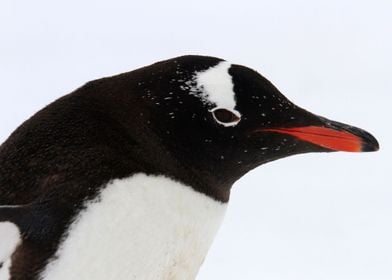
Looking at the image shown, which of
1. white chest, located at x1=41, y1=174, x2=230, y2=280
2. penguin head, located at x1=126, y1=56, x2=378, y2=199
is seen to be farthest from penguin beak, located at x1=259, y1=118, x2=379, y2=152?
white chest, located at x1=41, y1=174, x2=230, y2=280

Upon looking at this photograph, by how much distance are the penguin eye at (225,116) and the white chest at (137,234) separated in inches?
5.1

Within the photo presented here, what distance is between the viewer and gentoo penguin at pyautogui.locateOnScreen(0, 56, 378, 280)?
152 cm

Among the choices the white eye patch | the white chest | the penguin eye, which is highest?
the white eye patch

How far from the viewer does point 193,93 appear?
66.0 inches

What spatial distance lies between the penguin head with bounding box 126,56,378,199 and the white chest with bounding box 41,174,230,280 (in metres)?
0.08

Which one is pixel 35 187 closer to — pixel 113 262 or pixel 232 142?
pixel 113 262

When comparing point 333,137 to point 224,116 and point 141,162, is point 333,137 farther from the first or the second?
point 141,162

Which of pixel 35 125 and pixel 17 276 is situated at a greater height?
pixel 35 125

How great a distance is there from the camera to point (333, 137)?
1751mm

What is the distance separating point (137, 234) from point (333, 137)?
1.36 ft

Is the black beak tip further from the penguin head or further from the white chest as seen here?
the white chest

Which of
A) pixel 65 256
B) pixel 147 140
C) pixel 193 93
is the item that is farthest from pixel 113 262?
pixel 193 93

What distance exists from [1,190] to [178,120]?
32cm

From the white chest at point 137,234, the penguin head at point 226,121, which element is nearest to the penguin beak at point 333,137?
the penguin head at point 226,121
